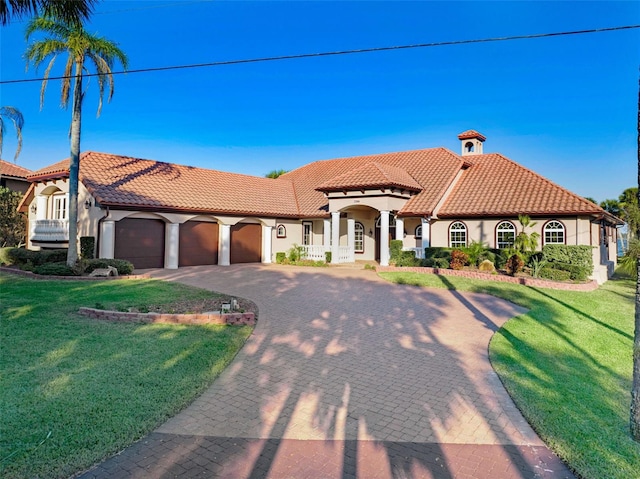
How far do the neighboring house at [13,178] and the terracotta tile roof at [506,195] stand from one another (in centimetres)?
2688

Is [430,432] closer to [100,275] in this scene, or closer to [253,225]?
[100,275]

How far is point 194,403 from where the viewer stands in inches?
215

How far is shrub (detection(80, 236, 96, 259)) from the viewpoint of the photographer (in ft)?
57.4

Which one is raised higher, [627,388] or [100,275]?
[100,275]

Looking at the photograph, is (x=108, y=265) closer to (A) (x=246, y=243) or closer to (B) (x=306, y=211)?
(A) (x=246, y=243)

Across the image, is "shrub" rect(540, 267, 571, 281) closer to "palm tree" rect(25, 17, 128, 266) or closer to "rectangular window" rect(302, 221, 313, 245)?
"rectangular window" rect(302, 221, 313, 245)

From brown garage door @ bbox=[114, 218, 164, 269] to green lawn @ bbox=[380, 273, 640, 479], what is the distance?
1524cm

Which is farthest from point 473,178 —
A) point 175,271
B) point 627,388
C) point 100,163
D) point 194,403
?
point 194,403

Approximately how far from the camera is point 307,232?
2670 cm

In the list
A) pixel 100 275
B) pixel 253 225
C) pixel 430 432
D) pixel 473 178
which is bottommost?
pixel 430 432

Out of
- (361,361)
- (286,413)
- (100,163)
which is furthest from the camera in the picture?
(100,163)

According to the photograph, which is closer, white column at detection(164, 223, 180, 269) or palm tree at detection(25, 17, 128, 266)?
palm tree at detection(25, 17, 128, 266)

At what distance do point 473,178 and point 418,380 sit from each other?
1913 centimetres

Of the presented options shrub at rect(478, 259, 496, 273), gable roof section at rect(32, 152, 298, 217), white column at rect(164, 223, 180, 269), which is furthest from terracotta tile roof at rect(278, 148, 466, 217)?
white column at rect(164, 223, 180, 269)
